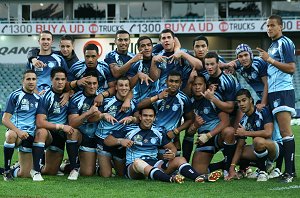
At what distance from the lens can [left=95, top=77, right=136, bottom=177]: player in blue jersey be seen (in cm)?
791

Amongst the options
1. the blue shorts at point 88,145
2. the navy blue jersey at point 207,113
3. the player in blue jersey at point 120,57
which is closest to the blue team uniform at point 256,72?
the navy blue jersey at point 207,113

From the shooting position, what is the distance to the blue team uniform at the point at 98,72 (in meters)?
8.13

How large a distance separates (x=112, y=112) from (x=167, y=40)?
1.17 m

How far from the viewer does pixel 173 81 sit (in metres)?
7.79

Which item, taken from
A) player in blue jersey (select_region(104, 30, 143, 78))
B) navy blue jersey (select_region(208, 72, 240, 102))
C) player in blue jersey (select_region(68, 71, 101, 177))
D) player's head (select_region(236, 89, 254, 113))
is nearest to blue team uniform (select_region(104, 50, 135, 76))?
player in blue jersey (select_region(104, 30, 143, 78))

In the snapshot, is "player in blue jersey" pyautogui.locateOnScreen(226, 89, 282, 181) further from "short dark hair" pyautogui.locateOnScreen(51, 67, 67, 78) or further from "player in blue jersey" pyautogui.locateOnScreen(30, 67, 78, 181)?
"short dark hair" pyautogui.locateOnScreen(51, 67, 67, 78)

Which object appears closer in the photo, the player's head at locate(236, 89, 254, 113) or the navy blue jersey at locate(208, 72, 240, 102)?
the player's head at locate(236, 89, 254, 113)

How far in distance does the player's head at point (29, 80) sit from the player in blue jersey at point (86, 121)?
57 cm

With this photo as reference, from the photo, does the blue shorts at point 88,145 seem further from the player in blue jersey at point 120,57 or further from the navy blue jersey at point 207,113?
the navy blue jersey at point 207,113

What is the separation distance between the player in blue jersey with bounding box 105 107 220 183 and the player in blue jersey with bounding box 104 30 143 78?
0.62 metres

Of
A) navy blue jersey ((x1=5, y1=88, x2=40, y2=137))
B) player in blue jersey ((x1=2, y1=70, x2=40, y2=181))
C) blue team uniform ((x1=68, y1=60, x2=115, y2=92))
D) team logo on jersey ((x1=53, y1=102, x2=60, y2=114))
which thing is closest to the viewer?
player in blue jersey ((x1=2, y1=70, x2=40, y2=181))

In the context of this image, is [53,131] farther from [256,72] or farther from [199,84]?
[256,72]

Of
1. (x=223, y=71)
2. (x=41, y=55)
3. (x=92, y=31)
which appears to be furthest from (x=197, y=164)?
(x=92, y=31)

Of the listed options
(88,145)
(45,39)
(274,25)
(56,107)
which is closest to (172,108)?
(88,145)
